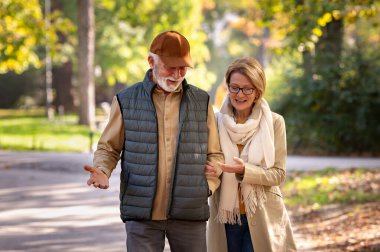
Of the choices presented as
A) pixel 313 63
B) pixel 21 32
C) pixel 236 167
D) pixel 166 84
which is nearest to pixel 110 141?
pixel 166 84

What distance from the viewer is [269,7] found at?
12.2 metres

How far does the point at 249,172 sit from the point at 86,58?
22.1 metres

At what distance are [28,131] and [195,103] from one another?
21.3 metres

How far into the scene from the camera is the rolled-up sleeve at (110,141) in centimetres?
453

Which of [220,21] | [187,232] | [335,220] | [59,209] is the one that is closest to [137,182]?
[187,232]

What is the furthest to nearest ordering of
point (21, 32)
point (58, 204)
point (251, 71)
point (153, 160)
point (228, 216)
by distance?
point (21, 32), point (58, 204), point (228, 216), point (251, 71), point (153, 160)

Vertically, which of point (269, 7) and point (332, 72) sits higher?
point (269, 7)

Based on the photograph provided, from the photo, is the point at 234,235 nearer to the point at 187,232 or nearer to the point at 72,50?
the point at 187,232

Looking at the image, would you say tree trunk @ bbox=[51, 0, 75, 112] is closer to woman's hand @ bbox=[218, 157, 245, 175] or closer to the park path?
the park path

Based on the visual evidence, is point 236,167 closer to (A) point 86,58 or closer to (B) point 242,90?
(B) point 242,90

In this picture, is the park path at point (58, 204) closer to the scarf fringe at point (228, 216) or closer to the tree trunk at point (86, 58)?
the scarf fringe at point (228, 216)

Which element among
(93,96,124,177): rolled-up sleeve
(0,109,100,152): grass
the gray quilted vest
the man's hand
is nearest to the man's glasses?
the gray quilted vest

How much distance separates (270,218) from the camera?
15.8ft

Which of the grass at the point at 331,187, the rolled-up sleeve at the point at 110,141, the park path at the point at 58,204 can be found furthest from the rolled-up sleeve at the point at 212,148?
the grass at the point at 331,187
